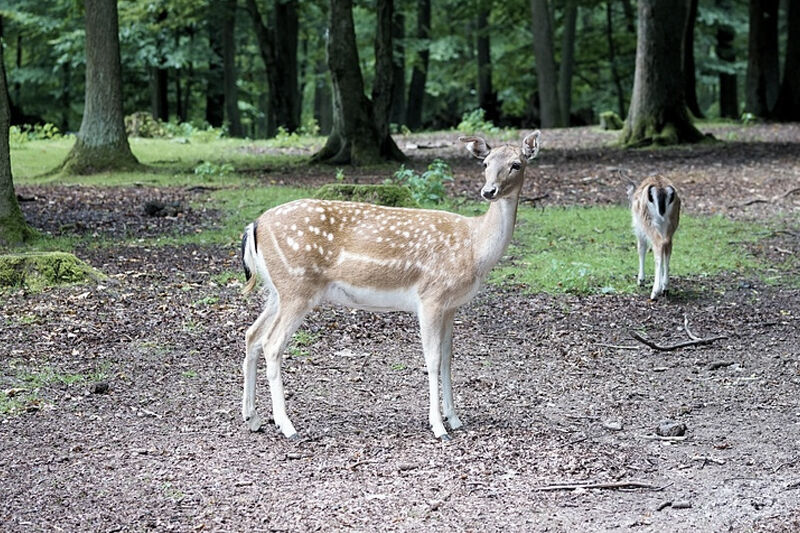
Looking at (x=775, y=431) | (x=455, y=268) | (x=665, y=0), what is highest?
(x=665, y=0)

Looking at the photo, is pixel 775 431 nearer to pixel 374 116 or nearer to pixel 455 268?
pixel 455 268

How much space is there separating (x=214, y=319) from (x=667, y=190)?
13.6ft

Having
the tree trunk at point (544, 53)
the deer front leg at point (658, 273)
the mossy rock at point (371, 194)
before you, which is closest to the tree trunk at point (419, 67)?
the tree trunk at point (544, 53)

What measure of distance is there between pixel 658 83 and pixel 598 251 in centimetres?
934

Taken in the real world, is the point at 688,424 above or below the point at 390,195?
below

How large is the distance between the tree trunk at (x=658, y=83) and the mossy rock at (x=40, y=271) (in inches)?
516

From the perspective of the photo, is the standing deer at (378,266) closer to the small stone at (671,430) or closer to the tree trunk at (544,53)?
the small stone at (671,430)

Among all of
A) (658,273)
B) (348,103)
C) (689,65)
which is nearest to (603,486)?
(658,273)

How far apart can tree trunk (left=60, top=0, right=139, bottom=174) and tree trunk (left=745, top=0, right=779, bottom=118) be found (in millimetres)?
16187

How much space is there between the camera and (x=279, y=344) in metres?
5.95

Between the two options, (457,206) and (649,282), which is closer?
(649,282)

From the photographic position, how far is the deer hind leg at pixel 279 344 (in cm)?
595

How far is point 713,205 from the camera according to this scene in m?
14.3

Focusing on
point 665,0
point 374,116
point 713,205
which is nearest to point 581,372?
point 713,205
